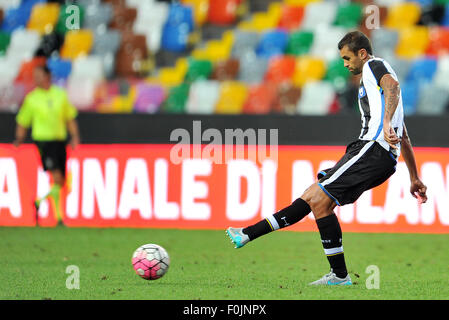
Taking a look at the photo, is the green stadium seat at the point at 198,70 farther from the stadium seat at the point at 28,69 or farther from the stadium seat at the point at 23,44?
the stadium seat at the point at 23,44

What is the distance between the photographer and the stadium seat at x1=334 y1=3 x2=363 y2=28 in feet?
51.1

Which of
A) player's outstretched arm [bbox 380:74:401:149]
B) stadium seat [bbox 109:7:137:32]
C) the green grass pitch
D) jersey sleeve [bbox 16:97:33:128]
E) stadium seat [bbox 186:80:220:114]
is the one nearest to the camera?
player's outstretched arm [bbox 380:74:401:149]

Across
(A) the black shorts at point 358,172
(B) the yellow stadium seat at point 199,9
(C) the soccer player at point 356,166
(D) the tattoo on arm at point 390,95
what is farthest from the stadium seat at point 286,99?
(D) the tattoo on arm at point 390,95

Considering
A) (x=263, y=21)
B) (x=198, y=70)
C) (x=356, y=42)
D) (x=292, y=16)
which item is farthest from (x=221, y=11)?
(x=356, y=42)

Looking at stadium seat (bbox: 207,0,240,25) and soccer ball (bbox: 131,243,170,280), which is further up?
stadium seat (bbox: 207,0,240,25)

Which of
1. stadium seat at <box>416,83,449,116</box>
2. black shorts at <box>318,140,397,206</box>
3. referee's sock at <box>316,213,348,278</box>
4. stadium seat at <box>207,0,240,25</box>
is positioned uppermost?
stadium seat at <box>207,0,240,25</box>

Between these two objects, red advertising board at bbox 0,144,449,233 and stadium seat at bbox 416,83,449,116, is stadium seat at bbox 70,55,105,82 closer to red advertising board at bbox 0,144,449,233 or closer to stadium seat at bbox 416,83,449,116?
red advertising board at bbox 0,144,449,233

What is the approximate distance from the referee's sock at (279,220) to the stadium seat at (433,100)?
726cm

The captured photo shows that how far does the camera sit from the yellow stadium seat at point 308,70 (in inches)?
579

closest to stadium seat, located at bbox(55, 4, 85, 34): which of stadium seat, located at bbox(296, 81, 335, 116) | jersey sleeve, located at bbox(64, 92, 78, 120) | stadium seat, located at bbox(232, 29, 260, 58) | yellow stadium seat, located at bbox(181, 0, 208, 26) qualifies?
yellow stadium seat, located at bbox(181, 0, 208, 26)

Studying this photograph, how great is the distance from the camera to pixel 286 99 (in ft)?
45.2

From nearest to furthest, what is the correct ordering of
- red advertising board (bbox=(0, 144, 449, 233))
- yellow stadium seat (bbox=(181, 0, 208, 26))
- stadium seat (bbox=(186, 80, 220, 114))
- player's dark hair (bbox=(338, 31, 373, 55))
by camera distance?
player's dark hair (bbox=(338, 31, 373, 55))
red advertising board (bbox=(0, 144, 449, 233))
stadium seat (bbox=(186, 80, 220, 114))
yellow stadium seat (bbox=(181, 0, 208, 26))

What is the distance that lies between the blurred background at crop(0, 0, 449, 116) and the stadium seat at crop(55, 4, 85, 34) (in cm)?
3

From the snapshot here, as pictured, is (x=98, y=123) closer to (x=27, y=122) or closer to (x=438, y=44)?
(x=27, y=122)
